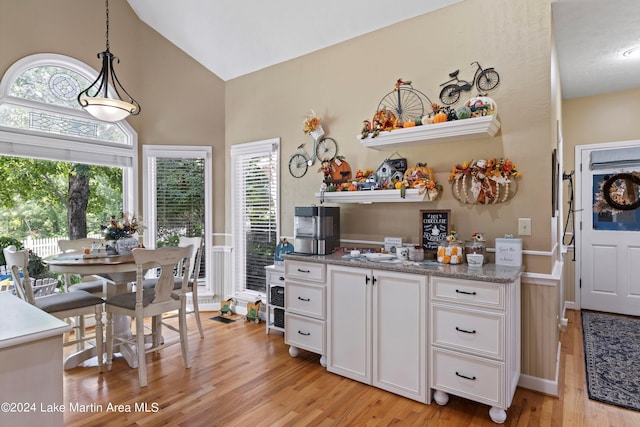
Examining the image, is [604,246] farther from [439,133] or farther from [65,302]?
[65,302]

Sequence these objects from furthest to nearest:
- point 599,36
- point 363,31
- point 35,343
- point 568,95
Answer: point 568,95 → point 363,31 → point 599,36 → point 35,343

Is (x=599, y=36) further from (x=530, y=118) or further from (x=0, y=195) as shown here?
(x=0, y=195)

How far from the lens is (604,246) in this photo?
4488 millimetres

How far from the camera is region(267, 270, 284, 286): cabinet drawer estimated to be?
359cm

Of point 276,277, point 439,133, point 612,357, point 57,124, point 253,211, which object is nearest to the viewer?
point 439,133

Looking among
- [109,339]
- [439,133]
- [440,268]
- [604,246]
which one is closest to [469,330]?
[440,268]

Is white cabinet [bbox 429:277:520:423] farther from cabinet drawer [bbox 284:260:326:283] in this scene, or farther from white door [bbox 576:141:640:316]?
white door [bbox 576:141:640:316]

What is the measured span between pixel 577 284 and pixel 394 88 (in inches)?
143

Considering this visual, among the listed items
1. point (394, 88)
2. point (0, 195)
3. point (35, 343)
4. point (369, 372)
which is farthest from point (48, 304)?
point (394, 88)

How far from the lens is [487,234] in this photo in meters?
2.78

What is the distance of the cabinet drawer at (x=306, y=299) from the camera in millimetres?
2957

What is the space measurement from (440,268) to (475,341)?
0.49 m

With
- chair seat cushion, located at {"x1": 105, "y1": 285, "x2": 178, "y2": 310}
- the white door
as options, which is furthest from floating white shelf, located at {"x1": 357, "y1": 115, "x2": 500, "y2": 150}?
the white door

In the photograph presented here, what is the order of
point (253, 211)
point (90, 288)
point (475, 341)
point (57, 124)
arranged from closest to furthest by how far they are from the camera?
point (475, 341), point (90, 288), point (57, 124), point (253, 211)
